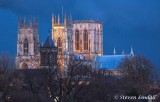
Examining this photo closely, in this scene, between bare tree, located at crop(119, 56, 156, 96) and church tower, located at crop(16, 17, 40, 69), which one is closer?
bare tree, located at crop(119, 56, 156, 96)

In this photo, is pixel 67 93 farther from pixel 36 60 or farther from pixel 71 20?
pixel 71 20

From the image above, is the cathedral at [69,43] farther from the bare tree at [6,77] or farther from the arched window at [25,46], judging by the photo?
the bare tree at [6,77]

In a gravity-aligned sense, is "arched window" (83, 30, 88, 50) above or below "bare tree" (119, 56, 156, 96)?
above

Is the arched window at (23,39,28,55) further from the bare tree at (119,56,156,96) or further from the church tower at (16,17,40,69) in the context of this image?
the bare tree at (119,56,156,96)

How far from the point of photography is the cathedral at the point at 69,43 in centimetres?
13500

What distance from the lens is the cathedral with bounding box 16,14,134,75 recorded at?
13500 centimetres

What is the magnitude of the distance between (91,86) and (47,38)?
55712 mm

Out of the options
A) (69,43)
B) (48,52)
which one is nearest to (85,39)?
(69,43)

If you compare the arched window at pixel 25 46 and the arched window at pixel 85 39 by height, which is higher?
the arched window at pixel 85 39

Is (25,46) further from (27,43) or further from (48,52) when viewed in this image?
(48,52)

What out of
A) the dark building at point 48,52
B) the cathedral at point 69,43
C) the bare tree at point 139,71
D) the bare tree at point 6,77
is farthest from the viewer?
the cathedral at point 69,43

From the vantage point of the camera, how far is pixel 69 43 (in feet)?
471

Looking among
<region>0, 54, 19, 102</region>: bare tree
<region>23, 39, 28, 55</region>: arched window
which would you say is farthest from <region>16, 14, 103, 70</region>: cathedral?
<region>0, 54, 19, 102</region>: bare tree

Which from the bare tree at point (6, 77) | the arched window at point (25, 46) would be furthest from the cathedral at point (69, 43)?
the bare tree at point (6, 77)
